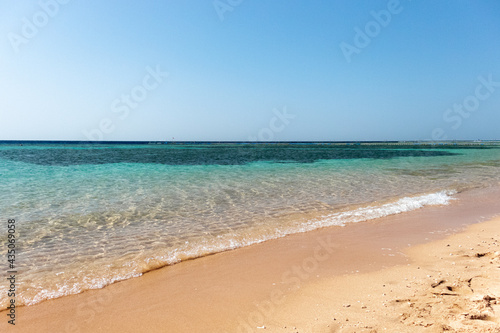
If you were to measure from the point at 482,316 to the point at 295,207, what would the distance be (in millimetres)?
7031

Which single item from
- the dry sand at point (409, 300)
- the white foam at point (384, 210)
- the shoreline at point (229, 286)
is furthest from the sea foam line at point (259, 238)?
the dry sand at point (409, 300)

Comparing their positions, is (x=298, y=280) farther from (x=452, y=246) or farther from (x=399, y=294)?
(x=452, y=246)

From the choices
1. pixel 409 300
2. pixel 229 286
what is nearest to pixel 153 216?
pixel 229 286

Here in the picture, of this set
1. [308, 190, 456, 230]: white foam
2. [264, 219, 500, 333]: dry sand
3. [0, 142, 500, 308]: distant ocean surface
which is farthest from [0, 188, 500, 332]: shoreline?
[308, 190, 456, 230]: white foam

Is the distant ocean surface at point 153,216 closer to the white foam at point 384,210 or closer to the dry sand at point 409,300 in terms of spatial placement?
the white foam at point 384,210

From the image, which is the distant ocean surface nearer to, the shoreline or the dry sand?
the shoreline

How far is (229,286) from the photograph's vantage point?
453 centimetres

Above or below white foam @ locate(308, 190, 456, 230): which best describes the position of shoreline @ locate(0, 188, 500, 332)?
below

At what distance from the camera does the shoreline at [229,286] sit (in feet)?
11.9

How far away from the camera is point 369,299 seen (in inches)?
155

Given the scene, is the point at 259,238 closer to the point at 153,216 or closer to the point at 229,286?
the point at 229,286

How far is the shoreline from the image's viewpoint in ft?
11.9

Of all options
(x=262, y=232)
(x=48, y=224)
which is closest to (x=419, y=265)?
(x=262, y=232)

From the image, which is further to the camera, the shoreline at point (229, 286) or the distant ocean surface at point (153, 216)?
the distant ocean surface at point (153, 216)
